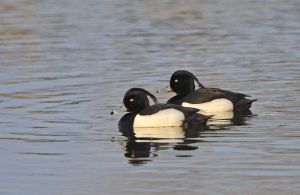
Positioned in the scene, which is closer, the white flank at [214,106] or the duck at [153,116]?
the duck at [153,116]

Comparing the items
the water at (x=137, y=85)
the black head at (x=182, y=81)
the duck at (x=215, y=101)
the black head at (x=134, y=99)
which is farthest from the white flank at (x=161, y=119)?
the black head at (x=182, y=81)

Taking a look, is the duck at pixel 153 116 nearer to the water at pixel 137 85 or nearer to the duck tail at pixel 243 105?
the water at pixel 137 85

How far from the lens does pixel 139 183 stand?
1231cm

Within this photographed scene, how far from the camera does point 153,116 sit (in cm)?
1647

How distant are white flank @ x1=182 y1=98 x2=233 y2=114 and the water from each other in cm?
54

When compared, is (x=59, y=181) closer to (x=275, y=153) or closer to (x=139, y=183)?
(x=139, y=183)

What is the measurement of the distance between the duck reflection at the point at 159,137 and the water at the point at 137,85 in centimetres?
4

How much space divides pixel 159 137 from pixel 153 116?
84cm

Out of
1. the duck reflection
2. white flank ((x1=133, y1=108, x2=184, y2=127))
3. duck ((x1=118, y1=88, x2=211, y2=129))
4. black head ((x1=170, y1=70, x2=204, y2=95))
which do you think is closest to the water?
the duck reflection

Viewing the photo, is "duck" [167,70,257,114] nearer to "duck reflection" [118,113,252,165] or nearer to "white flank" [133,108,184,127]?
"duck reflection" [118,113,252,165]

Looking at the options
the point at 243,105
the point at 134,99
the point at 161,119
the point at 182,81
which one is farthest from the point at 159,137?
the point at 182,81

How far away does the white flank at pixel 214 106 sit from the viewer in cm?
1798

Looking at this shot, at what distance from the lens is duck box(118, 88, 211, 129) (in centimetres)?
1647

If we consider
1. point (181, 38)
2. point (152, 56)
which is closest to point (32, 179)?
point (152, 56)
